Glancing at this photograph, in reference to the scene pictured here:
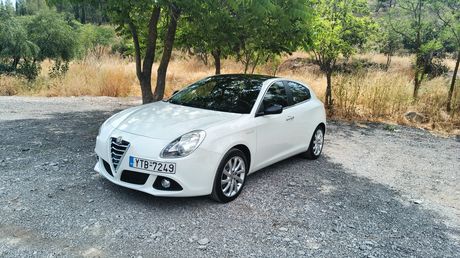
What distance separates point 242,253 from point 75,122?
6.46 meters

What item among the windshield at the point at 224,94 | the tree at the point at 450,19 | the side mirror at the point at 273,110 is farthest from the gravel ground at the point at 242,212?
the tree at the point at 450,19

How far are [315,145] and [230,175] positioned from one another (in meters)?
2.57

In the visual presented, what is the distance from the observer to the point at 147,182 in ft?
14.4

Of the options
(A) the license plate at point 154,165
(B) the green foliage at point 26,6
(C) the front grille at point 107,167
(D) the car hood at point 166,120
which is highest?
(B) the green foliage at point 26,6

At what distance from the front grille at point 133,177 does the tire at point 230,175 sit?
0.81m

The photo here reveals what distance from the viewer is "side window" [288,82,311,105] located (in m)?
6.27

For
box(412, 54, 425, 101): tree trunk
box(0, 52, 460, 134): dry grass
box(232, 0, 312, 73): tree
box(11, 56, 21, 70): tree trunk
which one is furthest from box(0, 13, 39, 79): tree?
box(412, 54, 425, 101): tree trunk

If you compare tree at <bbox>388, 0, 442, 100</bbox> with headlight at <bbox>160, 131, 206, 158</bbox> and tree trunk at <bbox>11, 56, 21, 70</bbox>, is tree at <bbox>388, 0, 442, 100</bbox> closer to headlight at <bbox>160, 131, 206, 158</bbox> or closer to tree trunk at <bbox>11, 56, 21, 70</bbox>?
headlight at <bbox>160, 131, 206, 158</bbox>

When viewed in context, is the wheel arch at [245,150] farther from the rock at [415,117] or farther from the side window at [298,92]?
the rock at [415,117]

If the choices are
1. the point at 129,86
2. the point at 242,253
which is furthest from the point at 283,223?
the point at 129,86

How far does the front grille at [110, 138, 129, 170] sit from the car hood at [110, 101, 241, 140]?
178 mm

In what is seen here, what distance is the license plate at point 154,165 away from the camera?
4266 mm

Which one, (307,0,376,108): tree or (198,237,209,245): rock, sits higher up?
(307,0,376,108): tree

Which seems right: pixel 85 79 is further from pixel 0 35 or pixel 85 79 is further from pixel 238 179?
pixel 238 179
